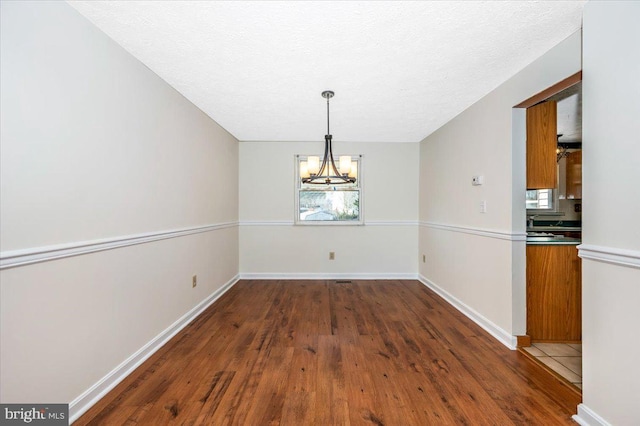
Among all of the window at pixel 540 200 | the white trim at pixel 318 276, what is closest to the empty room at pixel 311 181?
the white trim at pixel 318 276

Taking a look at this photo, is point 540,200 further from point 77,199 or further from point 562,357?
point 77,199

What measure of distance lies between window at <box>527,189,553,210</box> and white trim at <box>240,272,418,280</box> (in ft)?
6.90

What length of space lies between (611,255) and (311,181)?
7.35 ft

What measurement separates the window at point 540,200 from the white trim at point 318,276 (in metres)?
2.10

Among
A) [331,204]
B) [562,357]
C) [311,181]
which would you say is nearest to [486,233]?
[562,357]

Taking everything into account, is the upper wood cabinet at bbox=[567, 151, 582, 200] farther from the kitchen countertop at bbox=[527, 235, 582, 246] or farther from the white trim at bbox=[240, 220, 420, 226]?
the kitchen countertop at bbox=[527, 235, 582, 246]

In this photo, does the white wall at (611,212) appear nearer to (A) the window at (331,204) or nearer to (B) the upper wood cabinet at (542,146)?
(B) the upper wood cabinet at (542,146)

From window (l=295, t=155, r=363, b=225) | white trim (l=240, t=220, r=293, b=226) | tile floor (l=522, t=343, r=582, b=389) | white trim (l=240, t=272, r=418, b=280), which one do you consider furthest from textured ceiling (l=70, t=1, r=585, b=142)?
white trim (l=240, t=272, r=418, b=280)

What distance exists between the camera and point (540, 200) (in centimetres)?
441

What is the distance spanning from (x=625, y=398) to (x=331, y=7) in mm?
2466

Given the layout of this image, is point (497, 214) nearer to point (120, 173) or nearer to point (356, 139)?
point (356, 139)

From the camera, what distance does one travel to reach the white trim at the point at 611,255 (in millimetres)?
1268

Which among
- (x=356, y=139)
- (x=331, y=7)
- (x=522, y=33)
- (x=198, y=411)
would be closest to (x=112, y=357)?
(x=198, y=411)

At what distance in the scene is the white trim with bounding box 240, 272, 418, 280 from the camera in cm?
453
